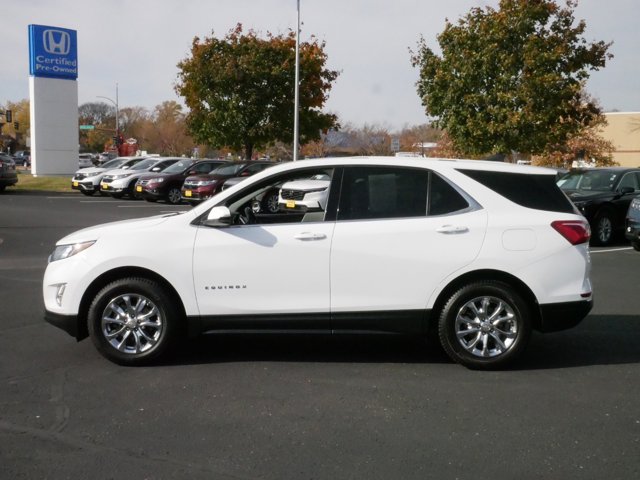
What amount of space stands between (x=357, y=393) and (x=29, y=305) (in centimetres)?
476

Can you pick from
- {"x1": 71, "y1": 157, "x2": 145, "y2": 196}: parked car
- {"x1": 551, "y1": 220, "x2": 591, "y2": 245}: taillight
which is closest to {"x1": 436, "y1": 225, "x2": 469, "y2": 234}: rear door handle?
{"x1": 551, "y1": 220, "x2": 591, "y2": 245}: taillight

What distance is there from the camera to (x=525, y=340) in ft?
19.1

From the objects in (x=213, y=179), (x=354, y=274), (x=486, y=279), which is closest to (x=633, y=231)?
(x=486, y=279)

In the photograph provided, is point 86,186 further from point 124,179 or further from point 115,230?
point 115,230

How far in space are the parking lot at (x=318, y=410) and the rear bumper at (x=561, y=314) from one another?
40 centimetres

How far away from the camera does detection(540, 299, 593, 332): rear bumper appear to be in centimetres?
580

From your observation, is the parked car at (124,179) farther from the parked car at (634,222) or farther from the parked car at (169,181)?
the parked car at (634,222)

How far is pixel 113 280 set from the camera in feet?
19.5

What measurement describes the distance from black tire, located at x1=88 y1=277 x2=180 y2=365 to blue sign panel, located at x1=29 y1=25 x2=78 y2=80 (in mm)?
33957

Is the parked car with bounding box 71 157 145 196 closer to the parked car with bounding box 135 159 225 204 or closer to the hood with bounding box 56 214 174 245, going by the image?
the parked car with bounding box 135 159 225 204

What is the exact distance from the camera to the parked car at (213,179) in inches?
951

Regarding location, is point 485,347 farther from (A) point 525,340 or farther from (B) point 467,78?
(B) point 467,78

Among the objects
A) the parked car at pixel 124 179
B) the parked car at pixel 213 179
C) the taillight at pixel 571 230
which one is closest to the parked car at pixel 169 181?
the parked car at pixel 213 179

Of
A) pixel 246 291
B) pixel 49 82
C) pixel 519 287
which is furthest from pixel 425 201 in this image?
pixel 49 82
